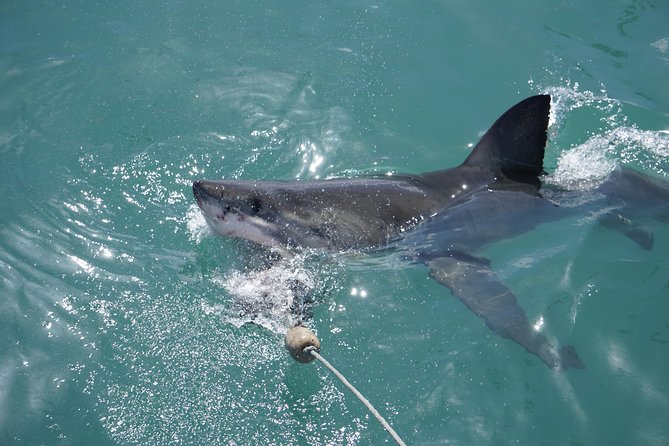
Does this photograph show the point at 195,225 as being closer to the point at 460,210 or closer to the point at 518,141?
the point at 460,210

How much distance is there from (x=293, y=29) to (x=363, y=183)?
3403 millimetres

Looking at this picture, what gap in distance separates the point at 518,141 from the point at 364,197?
136cm

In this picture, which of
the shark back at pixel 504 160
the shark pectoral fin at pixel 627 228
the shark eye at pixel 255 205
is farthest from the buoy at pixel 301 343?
the shark pectoral fin at pixel 627 228

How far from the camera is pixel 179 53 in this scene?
680 centimetres

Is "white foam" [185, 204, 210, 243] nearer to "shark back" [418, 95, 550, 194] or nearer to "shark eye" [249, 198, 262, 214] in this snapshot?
"shark eye" [249, 198, 262, 214]

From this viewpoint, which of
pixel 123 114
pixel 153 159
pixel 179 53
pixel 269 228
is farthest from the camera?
pixel 179 53

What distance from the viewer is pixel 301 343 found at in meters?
3.52

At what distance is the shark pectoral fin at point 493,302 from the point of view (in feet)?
13.4

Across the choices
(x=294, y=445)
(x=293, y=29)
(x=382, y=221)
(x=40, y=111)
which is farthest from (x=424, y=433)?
(x=293, y=29)

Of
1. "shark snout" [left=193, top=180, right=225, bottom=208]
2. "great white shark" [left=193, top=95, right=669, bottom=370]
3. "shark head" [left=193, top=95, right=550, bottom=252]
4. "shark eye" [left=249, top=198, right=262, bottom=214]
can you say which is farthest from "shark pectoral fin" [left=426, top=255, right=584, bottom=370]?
"shark snout" [left=193, top=180, right=225, bottom=208]

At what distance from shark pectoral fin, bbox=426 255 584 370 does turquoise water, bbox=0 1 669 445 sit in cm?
9

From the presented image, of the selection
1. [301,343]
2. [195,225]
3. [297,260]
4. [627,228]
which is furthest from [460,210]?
[195,225]

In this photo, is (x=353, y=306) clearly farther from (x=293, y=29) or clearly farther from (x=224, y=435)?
(x=293, y=29)

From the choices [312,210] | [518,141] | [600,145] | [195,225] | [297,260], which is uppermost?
[518,141]
